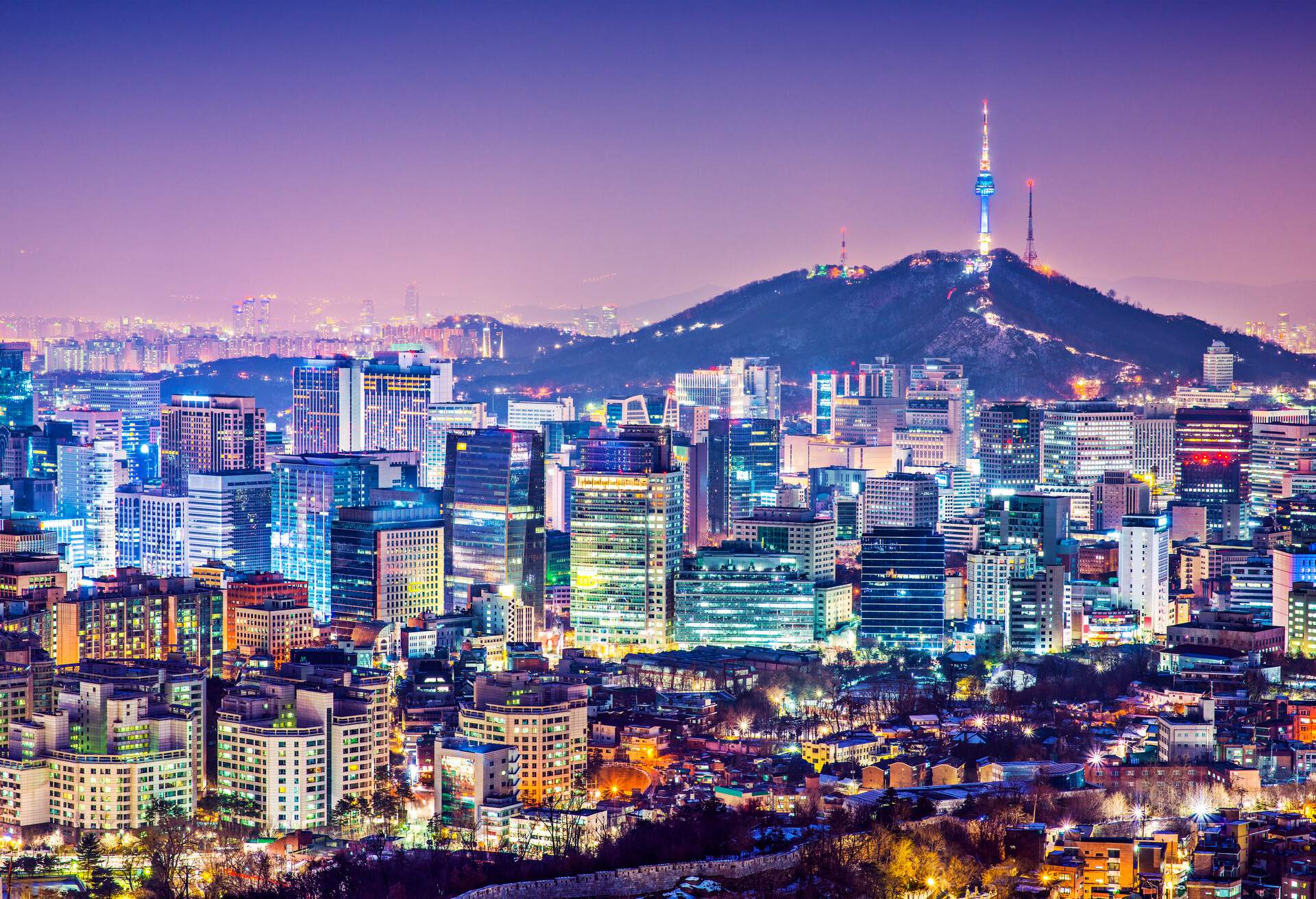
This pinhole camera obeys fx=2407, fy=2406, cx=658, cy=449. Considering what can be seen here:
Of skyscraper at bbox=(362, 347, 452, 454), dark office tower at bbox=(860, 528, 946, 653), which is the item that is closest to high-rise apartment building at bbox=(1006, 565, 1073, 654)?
dark office tower at bbox=(860, 528, 946, 653)

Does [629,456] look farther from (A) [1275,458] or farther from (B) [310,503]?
(A) [1275,458]

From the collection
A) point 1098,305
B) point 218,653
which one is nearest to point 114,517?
point 218,653

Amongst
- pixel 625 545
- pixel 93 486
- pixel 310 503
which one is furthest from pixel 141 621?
pixel 93 486

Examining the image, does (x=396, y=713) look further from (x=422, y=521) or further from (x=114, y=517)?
(x=114, y=517)

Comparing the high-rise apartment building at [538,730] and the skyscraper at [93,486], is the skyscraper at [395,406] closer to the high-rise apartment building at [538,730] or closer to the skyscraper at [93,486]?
the skyscraper at [93,486]

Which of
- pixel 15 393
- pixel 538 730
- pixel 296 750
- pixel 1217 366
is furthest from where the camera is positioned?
pixel 1217 366

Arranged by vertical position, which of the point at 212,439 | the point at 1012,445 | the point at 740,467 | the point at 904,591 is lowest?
the point at 904,591

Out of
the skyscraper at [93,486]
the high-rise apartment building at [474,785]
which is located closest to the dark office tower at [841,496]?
the skyscraper at [93,486]
